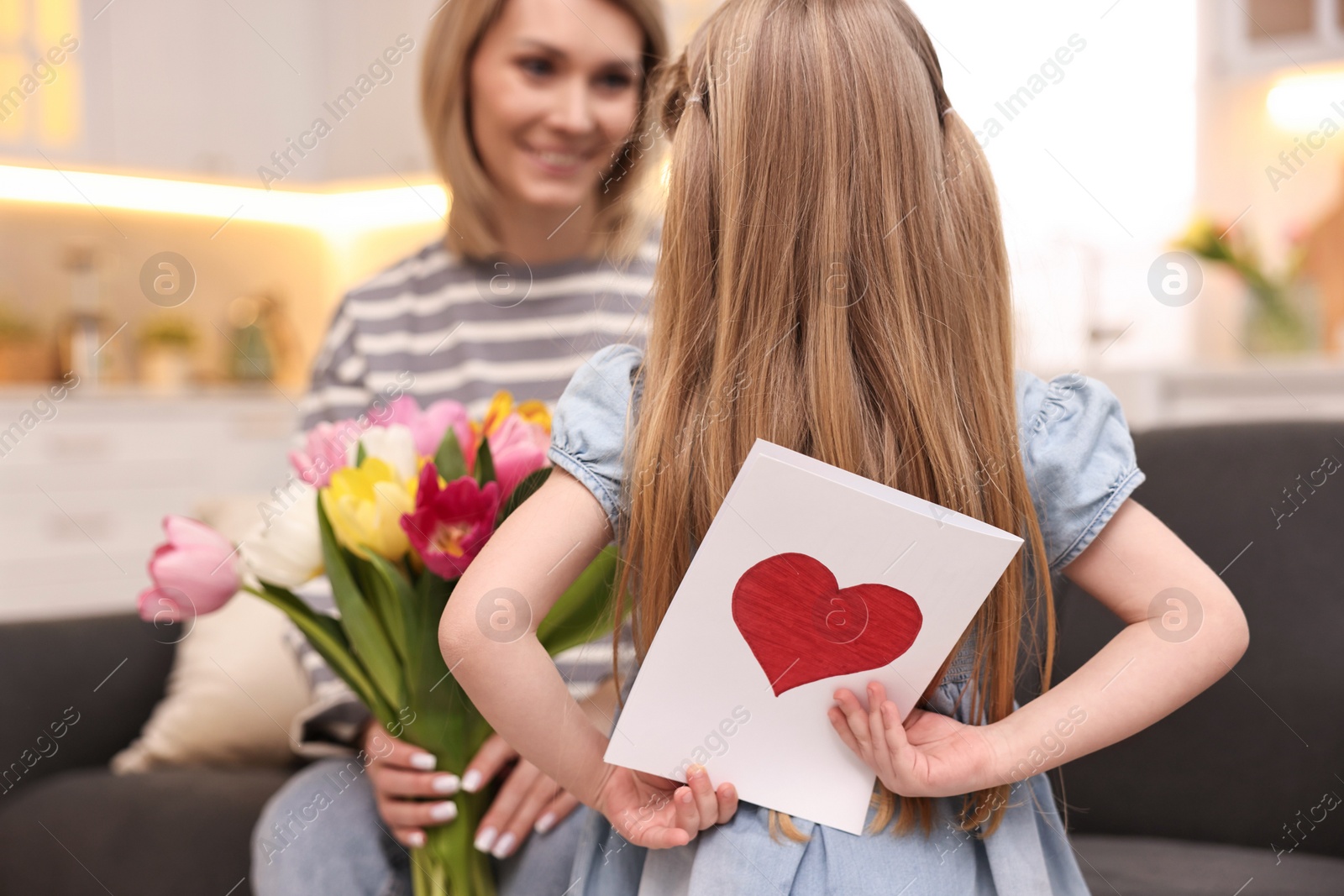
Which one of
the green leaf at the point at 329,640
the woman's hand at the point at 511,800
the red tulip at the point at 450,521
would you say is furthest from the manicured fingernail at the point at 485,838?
the red tulip at the point at 450,521

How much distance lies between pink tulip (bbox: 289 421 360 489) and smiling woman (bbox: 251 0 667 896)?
403 millimetres

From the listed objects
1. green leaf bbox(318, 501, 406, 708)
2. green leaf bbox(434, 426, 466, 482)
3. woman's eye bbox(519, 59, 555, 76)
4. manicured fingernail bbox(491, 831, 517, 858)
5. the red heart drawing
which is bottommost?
manicured fingernail bbox(491, 831, 517, 858)

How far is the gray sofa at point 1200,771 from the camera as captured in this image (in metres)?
0.98

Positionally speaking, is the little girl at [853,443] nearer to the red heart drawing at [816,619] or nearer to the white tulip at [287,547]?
the red heart drawing at [816,619]

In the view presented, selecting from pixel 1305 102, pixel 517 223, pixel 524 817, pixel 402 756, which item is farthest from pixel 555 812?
pixel 1305 102

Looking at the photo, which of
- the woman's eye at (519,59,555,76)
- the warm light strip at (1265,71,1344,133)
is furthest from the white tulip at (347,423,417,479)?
the warm light strip at (1265,71,1344,133)

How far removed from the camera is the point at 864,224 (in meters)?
0.63

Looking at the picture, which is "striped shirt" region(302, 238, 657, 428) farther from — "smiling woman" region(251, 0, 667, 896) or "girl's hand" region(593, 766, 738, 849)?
"girl's hand" region(593, 766, 738, 849)

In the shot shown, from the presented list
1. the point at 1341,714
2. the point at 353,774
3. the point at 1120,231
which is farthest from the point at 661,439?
the point at 1120,231

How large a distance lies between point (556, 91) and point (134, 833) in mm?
848

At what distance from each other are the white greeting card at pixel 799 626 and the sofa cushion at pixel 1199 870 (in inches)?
15.2

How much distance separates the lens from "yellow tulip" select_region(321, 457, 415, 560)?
0.65m

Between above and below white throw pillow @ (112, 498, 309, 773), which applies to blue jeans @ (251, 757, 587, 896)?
above

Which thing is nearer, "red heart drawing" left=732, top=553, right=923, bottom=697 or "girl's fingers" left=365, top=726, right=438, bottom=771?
"red heart drawing" left=732, top=553, right=923, bottom=697
